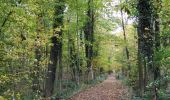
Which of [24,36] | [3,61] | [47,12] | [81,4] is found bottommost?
[3,61]

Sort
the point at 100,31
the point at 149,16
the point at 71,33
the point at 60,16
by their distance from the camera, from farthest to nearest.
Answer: the point at 100,31 < the point at 71,33 < the point at 60,16 < the point at 149,16

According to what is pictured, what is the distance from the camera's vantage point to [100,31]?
48.8 m

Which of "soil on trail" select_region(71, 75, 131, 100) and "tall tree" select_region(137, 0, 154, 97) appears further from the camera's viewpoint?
"soil on trail" select_region(71, 75, 131, 100)

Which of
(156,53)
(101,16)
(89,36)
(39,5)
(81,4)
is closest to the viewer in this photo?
(156,53)

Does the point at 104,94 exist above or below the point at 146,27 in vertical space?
below

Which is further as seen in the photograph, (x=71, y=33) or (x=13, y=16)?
(x=71, y=33)

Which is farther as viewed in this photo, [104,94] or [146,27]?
[104,94]

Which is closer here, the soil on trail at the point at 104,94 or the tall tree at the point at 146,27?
the tall tree at the point at 146,27

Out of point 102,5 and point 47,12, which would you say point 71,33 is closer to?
point 102,5

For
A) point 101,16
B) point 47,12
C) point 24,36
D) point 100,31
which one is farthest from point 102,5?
point 24,36

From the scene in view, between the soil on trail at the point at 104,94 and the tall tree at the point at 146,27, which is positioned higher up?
the tall tree at the point at 146,27

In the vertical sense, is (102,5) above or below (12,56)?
above

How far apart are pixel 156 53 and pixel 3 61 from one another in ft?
21.0

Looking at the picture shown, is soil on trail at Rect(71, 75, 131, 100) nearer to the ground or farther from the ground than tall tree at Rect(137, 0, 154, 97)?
nearer to the ground
